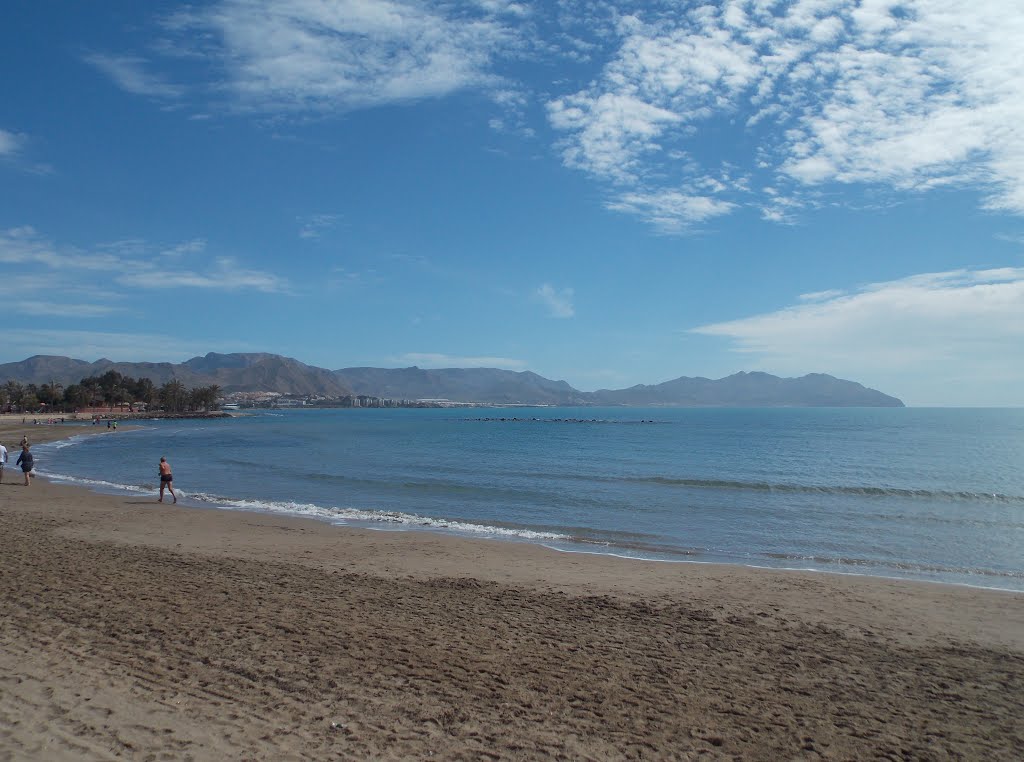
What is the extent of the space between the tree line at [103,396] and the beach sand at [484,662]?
145 metres

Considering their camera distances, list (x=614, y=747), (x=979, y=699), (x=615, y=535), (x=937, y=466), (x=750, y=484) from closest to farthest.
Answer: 1. (x=614, y=747)
2. (x=979, y=699)
3. (x=615, y=535)
4. (x=750, y=484)
5. (x=937, y=466)

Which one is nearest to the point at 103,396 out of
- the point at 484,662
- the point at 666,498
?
the point at 666,498

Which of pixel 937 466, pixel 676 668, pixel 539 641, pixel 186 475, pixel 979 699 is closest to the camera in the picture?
pixel 979 699

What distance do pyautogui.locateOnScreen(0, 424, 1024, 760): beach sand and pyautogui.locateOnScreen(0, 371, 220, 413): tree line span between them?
144770mm

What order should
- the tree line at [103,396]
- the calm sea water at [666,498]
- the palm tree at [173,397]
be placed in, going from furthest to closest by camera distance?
the palm tree at [173,397] < the tree line at [103,396] < the calm sea water at [666,498]

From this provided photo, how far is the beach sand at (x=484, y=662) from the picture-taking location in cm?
532

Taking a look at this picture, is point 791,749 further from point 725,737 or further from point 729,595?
point 729,595

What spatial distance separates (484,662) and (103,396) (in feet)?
534

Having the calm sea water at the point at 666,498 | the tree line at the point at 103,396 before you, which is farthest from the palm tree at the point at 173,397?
the calm sea water at the point at 666,498

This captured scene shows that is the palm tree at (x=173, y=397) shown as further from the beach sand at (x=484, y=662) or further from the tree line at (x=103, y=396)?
the beach sand at (x=484, y=662)

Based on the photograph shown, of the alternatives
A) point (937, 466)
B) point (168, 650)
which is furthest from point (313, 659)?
point (937, 466)

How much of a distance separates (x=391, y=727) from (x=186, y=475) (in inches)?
1174

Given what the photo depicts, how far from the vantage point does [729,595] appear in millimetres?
10781

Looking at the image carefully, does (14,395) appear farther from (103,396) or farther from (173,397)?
(173,397)
